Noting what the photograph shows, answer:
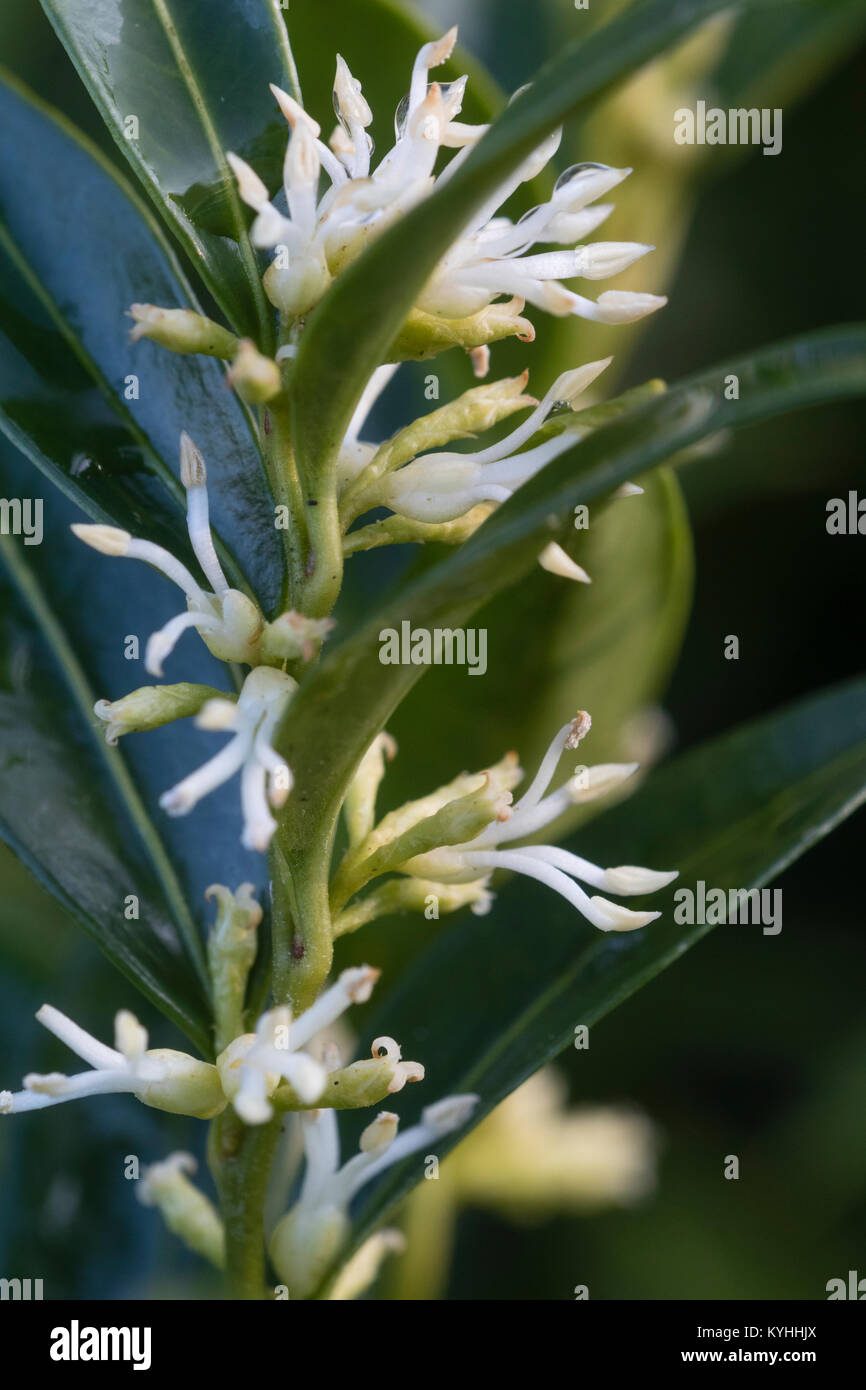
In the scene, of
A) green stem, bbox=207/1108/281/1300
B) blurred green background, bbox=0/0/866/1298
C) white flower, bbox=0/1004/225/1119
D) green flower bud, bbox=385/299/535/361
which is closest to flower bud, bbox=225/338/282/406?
green flower bud, bbox=385/299/535/361

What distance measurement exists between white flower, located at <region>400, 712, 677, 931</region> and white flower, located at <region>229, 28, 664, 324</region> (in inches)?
14.1

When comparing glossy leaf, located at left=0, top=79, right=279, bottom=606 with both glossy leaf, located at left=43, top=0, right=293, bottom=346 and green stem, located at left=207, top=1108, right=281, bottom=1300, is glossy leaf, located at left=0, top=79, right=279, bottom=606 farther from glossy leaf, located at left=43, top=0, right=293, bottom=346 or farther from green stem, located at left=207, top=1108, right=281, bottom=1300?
green stem, located at left=207, top=1108, right=281, bottom=1300

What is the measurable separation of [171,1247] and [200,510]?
1158mm

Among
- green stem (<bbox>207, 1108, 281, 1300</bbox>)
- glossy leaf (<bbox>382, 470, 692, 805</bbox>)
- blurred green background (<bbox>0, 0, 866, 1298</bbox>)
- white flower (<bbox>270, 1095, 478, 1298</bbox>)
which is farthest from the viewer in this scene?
blurred green background (<bbox>0, 0, 866, 1298</bbox>)

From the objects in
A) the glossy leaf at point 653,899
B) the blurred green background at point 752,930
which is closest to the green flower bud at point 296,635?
the glossy leaf at point 653,899

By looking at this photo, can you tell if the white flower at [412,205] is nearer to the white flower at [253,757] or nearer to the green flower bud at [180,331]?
the green flower bud at [180,331]

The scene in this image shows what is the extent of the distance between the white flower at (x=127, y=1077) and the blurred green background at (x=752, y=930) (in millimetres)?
1698

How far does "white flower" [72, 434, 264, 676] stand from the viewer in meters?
0.99

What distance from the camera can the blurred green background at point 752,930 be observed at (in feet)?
9.20

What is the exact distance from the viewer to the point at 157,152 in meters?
1.12

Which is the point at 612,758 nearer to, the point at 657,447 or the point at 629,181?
the point at 629,181

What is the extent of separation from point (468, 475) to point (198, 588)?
22 cm

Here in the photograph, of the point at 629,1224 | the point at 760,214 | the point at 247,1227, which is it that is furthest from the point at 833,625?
the point at 247,1227
